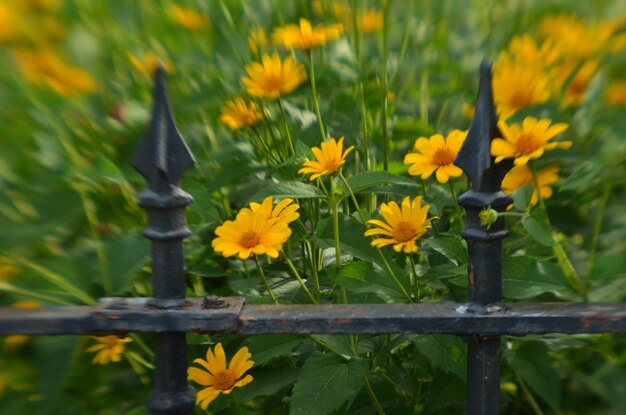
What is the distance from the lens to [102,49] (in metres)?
1.59

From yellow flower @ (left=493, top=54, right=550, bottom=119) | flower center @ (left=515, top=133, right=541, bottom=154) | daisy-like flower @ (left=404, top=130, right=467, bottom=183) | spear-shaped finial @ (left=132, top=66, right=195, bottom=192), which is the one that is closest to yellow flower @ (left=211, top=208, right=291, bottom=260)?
spear-shaped finial @ (left=132, top=66, right=195, bottom=192)

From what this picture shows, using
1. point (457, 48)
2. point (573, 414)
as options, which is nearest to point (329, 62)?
point (457, 48)

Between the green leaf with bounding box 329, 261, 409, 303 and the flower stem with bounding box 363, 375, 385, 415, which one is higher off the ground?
the green leaf with bounding box 329, 261, 409, 303

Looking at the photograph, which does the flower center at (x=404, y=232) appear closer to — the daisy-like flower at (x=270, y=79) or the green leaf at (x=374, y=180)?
the green leaf at (x=374, y=180)

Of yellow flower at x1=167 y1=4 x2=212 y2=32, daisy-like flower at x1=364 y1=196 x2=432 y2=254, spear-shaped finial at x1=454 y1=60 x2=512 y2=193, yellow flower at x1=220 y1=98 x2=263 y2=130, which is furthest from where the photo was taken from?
yellow flower at x1=167 y1=4 x2=212 y2=32

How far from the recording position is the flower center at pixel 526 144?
1.09 meters

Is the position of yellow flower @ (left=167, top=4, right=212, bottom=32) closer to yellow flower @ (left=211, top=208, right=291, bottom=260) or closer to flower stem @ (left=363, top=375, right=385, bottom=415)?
yellow flower @ (left=211, top=208, right=291, bottom=260)

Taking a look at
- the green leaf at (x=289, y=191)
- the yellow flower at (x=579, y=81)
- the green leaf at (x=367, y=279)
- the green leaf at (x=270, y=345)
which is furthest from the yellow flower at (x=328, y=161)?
the yellow flower at (x=579, y=81)

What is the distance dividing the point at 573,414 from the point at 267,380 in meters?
0.57

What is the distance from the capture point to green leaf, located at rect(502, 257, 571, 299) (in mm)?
1077

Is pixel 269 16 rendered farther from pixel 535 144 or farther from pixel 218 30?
pixel 535 144

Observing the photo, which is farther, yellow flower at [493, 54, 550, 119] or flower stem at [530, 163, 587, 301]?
yellow flower at [493, 54, 550, 119]

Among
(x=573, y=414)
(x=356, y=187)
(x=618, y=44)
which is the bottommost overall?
(x=573, y=414)

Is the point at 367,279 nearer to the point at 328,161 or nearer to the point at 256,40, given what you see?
the point at 328,161
